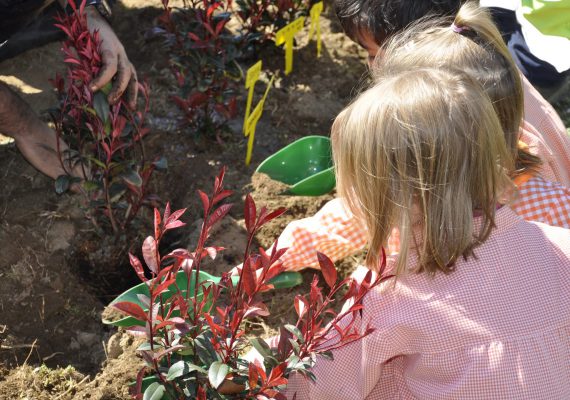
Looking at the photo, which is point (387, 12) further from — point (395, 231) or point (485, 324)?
point (485, 324)

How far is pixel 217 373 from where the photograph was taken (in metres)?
1.34

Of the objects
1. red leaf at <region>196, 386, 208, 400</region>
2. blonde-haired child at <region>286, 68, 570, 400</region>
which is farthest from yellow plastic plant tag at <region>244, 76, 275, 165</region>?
red leaf at <region>196, 386, 208, 400</region>

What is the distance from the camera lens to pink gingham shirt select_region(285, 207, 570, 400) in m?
1.66

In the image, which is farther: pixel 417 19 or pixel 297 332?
pixel 417 19

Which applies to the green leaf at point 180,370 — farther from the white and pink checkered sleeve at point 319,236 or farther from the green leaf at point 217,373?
the white and pink checkered sleeve at point 319,236

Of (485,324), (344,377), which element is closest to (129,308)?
(344,377)

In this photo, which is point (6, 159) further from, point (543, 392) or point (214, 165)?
point (543, 392)

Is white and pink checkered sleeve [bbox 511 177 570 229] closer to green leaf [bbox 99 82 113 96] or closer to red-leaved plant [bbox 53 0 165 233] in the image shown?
red-leaved plant [bbox 53 0 165 233]

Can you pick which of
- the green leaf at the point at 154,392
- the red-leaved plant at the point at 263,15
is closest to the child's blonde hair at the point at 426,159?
the green leaf at the point at 154,392

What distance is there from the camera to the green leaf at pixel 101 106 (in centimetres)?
209

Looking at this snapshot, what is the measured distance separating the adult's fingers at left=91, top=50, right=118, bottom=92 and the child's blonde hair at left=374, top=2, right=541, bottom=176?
2.93ft

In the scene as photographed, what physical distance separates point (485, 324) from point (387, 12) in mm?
1314

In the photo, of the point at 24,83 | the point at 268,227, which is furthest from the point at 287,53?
the point at 24,83

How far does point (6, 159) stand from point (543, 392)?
7.37 ft
